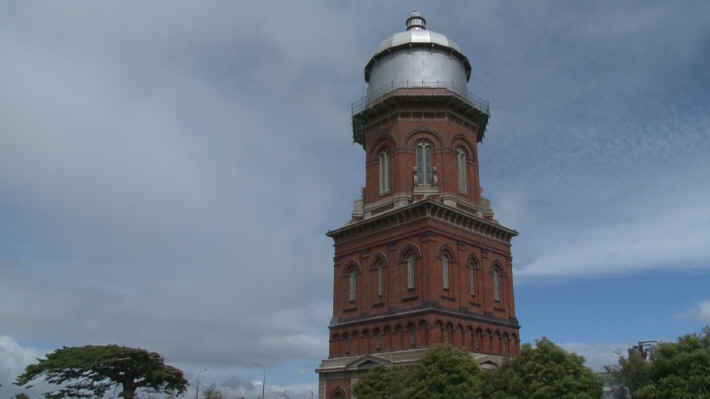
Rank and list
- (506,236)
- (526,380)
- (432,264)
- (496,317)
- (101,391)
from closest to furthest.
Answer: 1. (526,380)
2. (432,264)
3. (496,317)
4. (506,236)
5. (101,391)

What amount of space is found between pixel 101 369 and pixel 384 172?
111 feet

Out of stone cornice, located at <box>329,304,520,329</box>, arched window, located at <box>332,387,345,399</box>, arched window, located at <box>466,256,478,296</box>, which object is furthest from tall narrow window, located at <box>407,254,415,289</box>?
arched window, located at <box>332,387,345,399</box>

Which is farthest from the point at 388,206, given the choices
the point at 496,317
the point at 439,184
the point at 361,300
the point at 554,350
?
the point at 554,350

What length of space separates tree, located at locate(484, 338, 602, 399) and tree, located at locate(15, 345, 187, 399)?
127ft

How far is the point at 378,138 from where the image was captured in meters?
47.1

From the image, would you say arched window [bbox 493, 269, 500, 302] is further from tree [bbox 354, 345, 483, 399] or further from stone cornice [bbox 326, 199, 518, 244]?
tree [bbox 354, 345, 483, 399]

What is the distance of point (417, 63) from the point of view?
155ft

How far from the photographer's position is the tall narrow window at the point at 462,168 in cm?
4591

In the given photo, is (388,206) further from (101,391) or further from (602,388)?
(101,391)

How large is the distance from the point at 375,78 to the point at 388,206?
451 inches

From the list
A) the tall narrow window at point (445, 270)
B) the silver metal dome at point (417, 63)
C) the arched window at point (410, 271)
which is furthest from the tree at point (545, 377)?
the silver metal dome at point (417, 63)

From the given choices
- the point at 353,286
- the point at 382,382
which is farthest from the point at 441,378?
the point at 353,286

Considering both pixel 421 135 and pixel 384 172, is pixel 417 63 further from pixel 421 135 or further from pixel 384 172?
pixel 384 172

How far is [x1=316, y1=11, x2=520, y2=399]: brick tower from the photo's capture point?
3934cm
